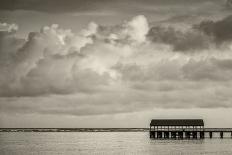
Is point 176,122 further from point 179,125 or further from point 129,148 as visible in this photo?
point 129,148

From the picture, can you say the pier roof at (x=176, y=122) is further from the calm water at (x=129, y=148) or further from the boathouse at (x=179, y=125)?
the calm water at (x=129, y=148)

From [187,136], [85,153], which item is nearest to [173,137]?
[187,136]

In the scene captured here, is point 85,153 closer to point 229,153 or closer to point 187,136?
point 229,153

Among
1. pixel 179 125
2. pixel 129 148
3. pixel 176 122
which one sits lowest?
pixel 129 148

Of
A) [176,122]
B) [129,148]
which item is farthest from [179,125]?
[129,148]

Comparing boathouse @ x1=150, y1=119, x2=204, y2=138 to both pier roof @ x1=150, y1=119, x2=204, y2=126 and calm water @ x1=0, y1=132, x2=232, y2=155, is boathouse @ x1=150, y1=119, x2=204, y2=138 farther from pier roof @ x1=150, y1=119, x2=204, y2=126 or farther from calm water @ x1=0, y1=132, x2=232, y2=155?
calm water @ x1=0, y1=132, x2=232, y2=155

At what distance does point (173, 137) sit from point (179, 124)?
15.9ft

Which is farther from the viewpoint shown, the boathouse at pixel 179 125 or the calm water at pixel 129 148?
the boathouse at pixel 179 125

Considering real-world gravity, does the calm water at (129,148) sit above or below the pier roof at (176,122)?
below

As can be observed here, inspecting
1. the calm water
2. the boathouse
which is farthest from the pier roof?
the calm water

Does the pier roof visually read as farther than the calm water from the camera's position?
Yes

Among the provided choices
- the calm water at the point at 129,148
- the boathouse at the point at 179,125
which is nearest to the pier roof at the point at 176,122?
the boathouse at the point at 179,125

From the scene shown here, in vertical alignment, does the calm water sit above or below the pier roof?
below

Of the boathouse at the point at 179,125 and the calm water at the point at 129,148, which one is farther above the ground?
the boathouse at the point at 179,125
